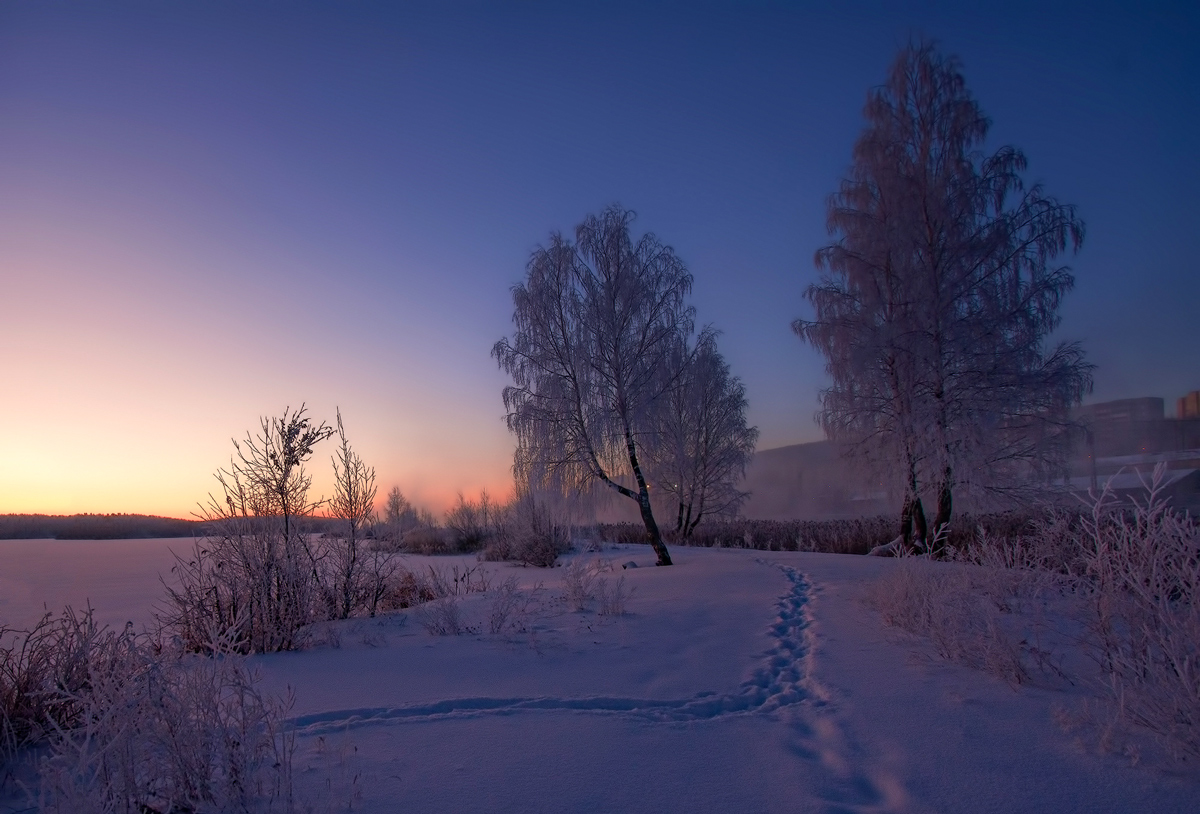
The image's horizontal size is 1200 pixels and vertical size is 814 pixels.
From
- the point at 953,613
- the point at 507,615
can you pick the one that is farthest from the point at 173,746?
the point at 953,613

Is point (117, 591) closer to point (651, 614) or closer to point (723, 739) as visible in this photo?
point (651, 614)

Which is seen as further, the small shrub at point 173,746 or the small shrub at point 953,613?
the small shrub at point 953,613

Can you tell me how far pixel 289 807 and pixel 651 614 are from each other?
555 cm

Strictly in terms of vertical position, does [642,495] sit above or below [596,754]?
above

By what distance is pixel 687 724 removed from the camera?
13.3 ft

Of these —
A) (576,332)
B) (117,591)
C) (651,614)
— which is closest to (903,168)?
(576,332)

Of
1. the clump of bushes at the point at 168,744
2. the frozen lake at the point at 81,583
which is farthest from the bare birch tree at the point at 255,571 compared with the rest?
the clump of bushes at the point at 168,744

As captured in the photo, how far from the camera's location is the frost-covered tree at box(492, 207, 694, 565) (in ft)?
42.9

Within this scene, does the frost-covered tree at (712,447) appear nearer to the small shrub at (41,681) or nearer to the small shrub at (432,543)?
the small shrub at (432,543)

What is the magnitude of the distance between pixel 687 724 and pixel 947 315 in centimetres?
1173

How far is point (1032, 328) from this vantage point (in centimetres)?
1302

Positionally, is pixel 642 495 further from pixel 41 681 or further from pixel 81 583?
pixel 41 681

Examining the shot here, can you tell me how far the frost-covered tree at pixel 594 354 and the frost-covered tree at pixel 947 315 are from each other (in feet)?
13.3

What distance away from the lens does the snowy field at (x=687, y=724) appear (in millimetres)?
3031
